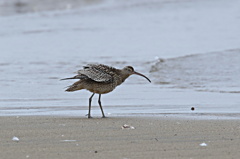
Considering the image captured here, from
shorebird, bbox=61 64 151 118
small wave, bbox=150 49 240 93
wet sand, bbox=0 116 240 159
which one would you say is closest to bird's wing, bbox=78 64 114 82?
shorebird, bbox=61 64 151 118

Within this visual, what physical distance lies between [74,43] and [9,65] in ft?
16.2

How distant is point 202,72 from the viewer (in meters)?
13.9

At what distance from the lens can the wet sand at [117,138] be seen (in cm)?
620

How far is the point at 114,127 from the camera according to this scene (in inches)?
302

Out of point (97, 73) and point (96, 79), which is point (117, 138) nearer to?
point (96, 79)

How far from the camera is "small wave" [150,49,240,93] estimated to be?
12.1 metres

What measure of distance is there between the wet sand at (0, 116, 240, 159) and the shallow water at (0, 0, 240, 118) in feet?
3.33

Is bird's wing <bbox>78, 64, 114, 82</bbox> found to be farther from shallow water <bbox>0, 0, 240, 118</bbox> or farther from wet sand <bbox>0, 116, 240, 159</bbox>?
wet sand <bbox>0, 116, 240, 159</bbox>

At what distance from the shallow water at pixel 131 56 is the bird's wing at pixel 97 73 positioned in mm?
606

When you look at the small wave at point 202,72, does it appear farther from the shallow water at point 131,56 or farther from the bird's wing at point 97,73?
the bird's wing at point 97,73

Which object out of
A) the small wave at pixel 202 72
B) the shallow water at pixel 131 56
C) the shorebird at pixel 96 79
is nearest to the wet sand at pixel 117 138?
the shorebird at pixel 96 79

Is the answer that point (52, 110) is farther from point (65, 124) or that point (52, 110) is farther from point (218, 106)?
point (218, 106)

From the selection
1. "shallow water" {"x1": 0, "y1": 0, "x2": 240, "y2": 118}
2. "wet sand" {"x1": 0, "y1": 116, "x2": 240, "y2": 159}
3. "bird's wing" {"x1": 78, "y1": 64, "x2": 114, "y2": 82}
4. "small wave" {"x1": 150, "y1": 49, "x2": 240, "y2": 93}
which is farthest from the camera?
"small wave" {"x1": 150, "y1": 49, "x2": 240, "y2": 93}

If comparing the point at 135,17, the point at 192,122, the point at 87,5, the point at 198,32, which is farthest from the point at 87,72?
the point at 87,5
